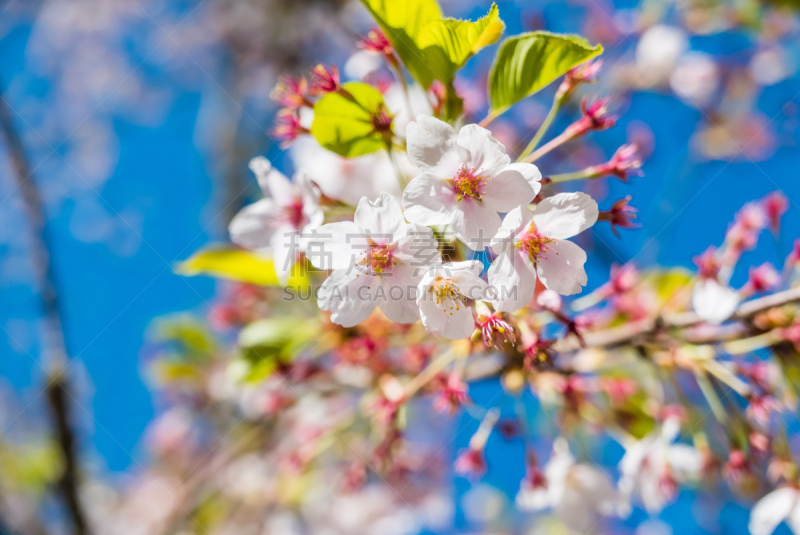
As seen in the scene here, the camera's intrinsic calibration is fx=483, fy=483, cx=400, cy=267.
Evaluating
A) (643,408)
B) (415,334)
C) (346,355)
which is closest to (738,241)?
(643,408)

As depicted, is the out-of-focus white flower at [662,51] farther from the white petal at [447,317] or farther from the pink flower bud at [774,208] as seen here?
the white petal at [447,317]

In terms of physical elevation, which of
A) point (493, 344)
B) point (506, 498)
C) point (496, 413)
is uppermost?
point (493, 344)

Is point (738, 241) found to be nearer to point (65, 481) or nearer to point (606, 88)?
point (606, 88)

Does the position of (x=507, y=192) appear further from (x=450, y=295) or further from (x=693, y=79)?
(x=693, y=79)

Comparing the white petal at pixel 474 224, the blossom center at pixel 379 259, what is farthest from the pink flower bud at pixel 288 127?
the white petal at pixel 474 224

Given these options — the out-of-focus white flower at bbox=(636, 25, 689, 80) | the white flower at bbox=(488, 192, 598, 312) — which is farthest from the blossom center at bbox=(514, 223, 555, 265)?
the out-of-focus white flower at bbox=(636, 25, 689, 80)
